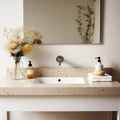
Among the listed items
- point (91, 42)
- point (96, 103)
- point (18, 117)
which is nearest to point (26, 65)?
point (18, 117)

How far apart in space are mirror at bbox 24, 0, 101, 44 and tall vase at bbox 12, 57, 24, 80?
31 centimetres

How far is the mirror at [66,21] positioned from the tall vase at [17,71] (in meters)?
0.31

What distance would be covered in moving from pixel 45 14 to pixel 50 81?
0.60 meters

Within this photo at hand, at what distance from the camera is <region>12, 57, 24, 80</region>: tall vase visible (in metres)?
1.83

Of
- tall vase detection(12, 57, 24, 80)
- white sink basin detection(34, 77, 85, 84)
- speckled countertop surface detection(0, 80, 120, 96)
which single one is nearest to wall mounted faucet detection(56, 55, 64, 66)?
white sink basin detection(34, 77, 85, 84)

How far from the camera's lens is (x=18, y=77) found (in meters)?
1.88

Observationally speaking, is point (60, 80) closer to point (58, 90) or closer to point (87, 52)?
point (87, 52)

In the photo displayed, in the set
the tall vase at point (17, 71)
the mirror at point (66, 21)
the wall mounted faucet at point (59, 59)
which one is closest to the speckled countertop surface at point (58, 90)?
the tall vase at point (17, 71)

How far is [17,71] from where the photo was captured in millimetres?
1899

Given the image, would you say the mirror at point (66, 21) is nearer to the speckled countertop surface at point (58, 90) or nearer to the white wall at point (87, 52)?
the white wall at point (87, 52)

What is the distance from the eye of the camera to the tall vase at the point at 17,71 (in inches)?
71.9

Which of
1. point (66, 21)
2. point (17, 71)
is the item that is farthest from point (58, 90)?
point (66, 21)

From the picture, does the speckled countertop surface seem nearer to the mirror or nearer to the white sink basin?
the white sink basin

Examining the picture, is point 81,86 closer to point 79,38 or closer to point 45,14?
point 79,38
